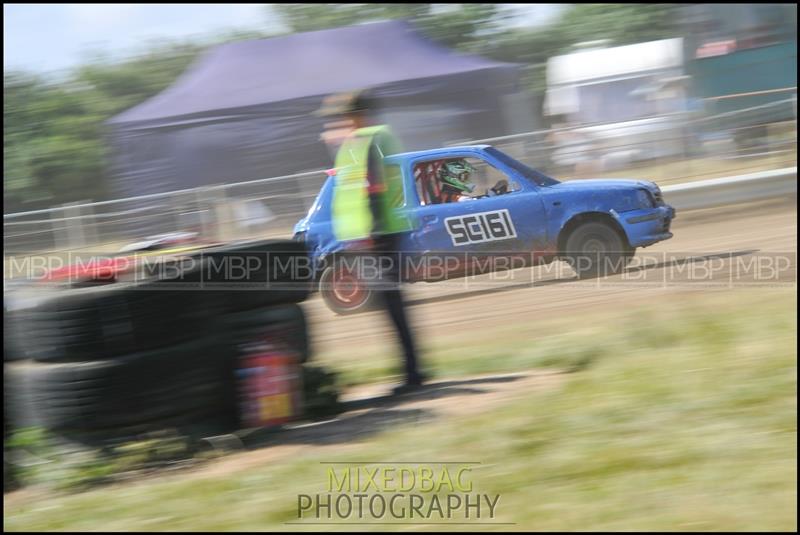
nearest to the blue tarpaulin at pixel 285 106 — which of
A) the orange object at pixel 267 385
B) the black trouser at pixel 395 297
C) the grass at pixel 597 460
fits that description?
the black trouser at pixel 395 297

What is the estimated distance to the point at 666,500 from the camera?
346 cm

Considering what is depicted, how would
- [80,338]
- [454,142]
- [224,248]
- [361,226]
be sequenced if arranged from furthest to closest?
[454,142], [361,226], [224,248], [80,338]

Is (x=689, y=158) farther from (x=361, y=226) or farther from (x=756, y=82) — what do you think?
(x=361, y=226)

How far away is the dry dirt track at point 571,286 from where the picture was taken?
7.80m

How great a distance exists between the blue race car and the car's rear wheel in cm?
2

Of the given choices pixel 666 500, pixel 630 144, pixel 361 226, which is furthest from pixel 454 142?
pixel 666 500

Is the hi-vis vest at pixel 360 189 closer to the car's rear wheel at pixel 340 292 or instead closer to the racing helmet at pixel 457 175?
the car's rear wheel at pixel 340 292

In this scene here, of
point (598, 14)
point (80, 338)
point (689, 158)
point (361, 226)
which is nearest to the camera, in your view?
point (80, 338)

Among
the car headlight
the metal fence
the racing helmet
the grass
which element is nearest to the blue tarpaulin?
the metal fence

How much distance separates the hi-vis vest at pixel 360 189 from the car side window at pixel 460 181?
115 inches

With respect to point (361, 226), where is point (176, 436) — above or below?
below

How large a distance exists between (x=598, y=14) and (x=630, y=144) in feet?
45.9

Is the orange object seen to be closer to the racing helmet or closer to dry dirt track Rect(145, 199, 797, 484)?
dry dirt track Rect(145, 199, 797, 484)

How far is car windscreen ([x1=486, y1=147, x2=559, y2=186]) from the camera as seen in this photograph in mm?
8633
